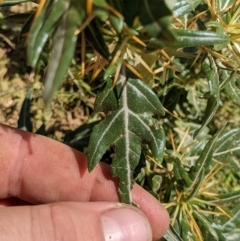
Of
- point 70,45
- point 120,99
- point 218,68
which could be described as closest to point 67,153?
point 120,99

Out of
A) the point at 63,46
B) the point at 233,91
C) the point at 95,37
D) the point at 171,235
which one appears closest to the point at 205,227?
the point at 171,235

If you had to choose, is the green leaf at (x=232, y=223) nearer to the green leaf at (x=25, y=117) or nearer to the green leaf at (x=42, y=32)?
the green leaf at (x=25, y=117)

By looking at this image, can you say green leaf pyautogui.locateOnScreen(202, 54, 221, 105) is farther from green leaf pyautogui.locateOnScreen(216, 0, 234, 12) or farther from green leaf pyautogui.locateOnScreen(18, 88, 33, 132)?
green leaf pyautogui.locateOnScreen(18, 88, 33, 132)

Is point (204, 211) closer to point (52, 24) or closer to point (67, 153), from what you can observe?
point (67, 153)

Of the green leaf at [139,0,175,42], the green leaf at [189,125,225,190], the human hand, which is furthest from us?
the green leaf at [189,125,225,190]

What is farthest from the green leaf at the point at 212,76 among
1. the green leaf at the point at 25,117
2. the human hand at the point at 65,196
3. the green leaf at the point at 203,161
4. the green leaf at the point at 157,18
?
the green leaf at the point at 25,117

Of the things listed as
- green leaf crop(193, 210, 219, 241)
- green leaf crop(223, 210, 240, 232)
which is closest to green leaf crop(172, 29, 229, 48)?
green leaf crop(193, 210, 219, 241)
